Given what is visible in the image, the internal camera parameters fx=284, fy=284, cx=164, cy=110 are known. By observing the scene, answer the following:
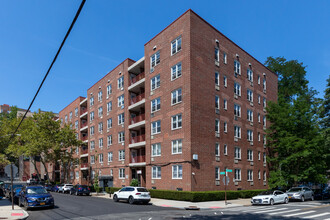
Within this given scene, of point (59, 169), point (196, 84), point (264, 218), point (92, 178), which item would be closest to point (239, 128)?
point (196, 84)

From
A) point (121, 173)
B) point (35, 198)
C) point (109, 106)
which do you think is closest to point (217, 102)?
point (121, 173)

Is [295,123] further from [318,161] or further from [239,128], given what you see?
[239,128]

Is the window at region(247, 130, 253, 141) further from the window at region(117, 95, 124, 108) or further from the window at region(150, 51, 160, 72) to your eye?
the window at region(117, 95, 124, 108)

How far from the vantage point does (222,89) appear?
33.9 metres

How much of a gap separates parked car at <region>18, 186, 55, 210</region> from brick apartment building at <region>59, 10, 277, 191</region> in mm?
13186

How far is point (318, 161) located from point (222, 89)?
15596 millimetres

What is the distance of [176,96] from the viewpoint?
3112 centimetres

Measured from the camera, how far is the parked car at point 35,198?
1925 centimetres

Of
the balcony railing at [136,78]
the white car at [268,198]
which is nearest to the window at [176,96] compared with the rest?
the balcony railing at [136,78]

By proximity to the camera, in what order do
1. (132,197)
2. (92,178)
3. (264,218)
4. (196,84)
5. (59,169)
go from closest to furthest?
(264,218) → (132,197) → (196,84) → (92,178) → (59,169)

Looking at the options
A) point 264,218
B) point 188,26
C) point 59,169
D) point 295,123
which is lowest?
point 59,169

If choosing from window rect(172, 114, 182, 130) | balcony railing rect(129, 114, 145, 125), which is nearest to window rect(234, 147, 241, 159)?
window rect(172, 114, 182, 130)

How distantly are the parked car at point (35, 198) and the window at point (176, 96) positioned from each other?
1593 cm

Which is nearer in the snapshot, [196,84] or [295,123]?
[196,84]
